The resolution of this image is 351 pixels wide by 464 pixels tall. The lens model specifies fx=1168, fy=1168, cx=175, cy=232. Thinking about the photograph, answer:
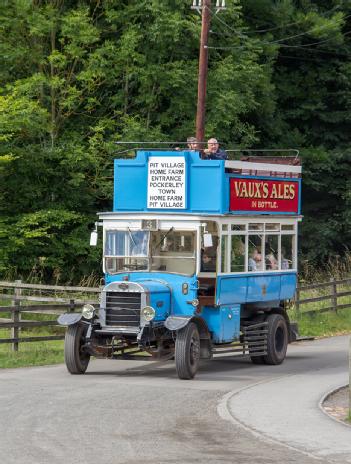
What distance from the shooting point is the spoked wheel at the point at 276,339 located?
21656mm

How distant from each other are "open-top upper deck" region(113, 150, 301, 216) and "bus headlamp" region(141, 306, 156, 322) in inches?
88.4

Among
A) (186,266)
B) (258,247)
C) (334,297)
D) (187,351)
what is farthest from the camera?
(334,297)

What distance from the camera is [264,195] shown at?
2205 centimetres

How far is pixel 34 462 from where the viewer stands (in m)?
11.0

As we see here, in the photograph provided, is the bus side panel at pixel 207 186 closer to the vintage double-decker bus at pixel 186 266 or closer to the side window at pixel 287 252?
the vintage double-decker bus at pixel 186 266

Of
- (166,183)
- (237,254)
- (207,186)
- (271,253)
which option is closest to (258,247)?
(271,253)

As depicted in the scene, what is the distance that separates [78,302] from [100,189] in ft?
48.7

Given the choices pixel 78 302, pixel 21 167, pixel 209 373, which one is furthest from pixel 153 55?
pixel 209 373

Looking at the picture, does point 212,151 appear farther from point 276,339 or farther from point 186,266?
point 276,339

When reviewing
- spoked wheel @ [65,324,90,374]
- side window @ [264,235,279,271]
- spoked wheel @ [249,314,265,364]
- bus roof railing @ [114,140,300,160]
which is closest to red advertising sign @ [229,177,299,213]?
side window @ [264,235,279,271]

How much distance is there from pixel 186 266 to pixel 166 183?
1.57 m

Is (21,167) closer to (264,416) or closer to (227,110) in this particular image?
(227,110)

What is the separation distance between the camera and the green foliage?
3722 cm

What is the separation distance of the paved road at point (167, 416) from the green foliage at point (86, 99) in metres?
16.7
